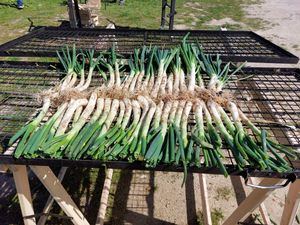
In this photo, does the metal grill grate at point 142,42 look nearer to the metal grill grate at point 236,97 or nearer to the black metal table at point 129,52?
the black metal table at point 129,52

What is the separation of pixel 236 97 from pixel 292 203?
900 mm

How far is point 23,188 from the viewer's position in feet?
6.70

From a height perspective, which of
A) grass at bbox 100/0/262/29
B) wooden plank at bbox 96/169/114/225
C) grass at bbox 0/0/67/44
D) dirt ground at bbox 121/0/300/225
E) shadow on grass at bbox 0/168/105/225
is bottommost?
shadow on grass at bbox 0/168/105/225

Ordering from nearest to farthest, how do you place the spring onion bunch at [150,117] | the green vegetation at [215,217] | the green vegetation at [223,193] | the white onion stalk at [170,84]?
the spring onion bunch at [150,117]
the white onion stalk at [170,84]
the green vegetation at [215,217]
the green vegetation at [223,193]

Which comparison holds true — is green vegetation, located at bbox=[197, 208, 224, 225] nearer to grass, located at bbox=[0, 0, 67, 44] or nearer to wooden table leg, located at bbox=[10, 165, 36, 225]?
wooden table leg, located at bbox=[10, 165, 36, 225]

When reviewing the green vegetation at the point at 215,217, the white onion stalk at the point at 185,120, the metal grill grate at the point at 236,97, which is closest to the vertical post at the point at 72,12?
the metal grill grate at the point at 236,97

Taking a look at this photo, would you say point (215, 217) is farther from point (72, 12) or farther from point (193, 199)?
point (72, 12)

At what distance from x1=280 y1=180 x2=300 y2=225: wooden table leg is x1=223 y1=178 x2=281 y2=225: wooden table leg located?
0.50 ft

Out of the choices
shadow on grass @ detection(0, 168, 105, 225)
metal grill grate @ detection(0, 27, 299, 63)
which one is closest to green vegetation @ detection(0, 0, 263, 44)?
metal grill grate @ detection(0, 27, 299, 63)

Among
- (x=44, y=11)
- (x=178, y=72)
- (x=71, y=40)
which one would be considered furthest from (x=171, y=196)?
(x=44, y=11)

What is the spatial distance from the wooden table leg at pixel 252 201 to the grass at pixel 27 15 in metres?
7.41

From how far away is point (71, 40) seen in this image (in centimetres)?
332

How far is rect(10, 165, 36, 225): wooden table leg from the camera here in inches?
77.0

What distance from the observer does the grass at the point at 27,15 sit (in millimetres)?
8320
